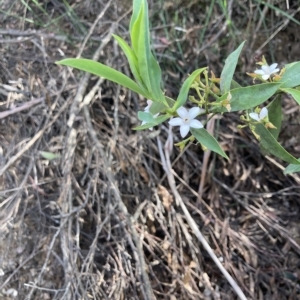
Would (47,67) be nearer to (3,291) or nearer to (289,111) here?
(3,291)

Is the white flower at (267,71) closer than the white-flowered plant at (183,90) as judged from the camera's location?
No

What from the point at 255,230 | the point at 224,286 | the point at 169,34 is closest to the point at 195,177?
the point at 255,230

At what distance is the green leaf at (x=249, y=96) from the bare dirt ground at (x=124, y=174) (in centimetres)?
72

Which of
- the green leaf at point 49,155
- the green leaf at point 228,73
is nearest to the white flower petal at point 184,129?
the green leaf at point 228,73

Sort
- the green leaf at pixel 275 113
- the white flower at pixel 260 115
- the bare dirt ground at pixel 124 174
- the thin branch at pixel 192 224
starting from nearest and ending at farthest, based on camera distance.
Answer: the white flower at pixel 260 115
the green leaf at pixel 275 113
the thin branch at pixel 192 224
the bare dirt ground at pixel 124 174

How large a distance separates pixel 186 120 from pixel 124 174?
2.61 feet

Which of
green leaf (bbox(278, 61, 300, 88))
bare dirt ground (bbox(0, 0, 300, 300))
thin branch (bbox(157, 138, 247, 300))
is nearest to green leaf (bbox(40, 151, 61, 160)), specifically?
bare dirt ground (bbox(0, 0, 300, 300))

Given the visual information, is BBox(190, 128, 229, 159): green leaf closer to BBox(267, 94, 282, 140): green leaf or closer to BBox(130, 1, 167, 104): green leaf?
BBox(130, 1, 167, 104): green leaf

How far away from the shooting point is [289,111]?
1.61 metres

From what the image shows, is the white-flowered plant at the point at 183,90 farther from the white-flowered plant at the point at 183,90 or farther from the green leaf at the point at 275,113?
the green leaf at the point at 275,113

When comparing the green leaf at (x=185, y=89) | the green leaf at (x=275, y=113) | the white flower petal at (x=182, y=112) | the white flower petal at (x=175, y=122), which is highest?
the green leaf at (x=185, y=89)

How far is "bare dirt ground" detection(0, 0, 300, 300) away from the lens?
4.79 feet

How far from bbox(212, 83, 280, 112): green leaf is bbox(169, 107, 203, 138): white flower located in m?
0.05

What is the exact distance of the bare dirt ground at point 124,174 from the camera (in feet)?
4.79
